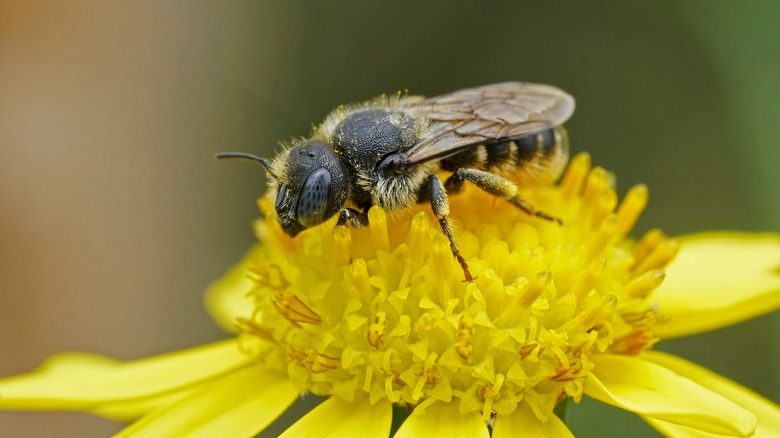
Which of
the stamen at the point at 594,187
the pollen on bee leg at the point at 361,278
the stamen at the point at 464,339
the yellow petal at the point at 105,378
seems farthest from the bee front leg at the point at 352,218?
the stamen at the point at 594,187

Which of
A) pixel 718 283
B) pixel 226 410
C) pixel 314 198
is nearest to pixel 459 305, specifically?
pixel 314 198

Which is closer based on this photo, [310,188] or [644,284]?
[310,188]

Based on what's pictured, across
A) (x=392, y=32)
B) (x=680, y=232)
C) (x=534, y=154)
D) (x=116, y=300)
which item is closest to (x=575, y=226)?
(x=534, y=154)

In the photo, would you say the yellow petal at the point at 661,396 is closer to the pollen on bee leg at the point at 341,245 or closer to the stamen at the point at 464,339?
the stamen at the point at 464,339

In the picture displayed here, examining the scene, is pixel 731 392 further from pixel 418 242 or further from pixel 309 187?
pixel 309 187

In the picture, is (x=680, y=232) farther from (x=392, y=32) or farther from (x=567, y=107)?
(x=567, y=107)

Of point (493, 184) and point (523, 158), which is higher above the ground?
point (523, 158)
